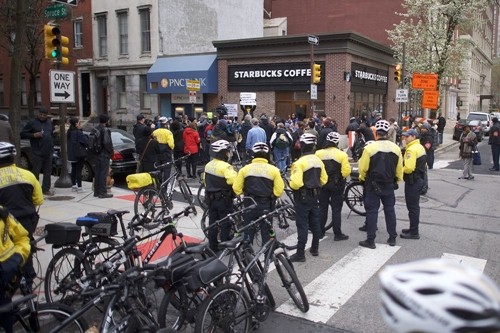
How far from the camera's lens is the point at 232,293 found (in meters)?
4.30

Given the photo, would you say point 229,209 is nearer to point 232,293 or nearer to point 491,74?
point 232,293

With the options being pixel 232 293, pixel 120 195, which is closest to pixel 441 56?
pixel 120 195

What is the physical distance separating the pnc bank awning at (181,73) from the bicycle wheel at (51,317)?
921 inches

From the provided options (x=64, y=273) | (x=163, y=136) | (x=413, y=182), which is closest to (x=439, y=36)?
(x=163, y=136)

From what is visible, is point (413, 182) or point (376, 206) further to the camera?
point (413, 182)

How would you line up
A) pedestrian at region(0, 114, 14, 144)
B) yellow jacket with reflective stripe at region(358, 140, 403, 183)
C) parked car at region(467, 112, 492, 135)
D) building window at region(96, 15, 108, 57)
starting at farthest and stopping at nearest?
parked car at region(467, 112, 492, 135) < building window at region(96, 15, 108, 57) < pedestrian at region(0, 114, 14, 144) < yellow jacket with reflective stripe at region(358, 140, 403, 183)

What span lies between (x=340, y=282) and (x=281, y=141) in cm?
872

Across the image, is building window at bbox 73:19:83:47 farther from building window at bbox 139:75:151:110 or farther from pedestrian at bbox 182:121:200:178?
pedestrian at bbox 182:121:200:178

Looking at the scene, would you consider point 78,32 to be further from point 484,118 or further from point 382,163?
point 484,118

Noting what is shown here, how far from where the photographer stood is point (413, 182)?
8.34 metres

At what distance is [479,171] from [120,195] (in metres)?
12.7

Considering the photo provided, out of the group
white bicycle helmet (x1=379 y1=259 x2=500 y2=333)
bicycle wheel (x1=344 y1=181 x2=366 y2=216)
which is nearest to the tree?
bicycle wheel (x1=344 y1=181 x2=366 y2=216)

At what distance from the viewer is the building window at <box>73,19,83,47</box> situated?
1227 inches

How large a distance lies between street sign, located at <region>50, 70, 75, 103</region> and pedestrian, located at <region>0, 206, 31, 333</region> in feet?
24.7
